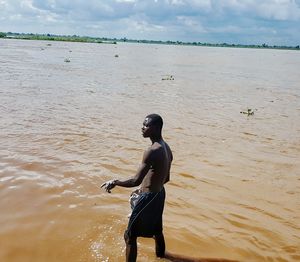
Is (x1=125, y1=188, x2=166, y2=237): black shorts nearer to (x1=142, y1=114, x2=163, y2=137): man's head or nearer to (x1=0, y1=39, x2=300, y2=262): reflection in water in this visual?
(x1=142, y1=114, x2=163, y2=137): man's head

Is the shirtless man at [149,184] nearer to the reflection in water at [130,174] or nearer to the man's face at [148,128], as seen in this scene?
the man's face at [148,128]

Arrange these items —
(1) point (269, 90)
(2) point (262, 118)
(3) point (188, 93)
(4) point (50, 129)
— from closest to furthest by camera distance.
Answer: (4) point (50, 129) → (2) point (262, 118) → (3) point (188, 93) → (1) point (269, 90)

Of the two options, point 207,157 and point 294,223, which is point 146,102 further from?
point 294,223

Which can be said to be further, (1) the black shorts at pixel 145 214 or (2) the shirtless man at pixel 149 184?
(1) the black shorts at pixel 145 214

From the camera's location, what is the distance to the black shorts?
15.7 ft

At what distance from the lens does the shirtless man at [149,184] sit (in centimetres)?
463

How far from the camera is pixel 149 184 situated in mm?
4762

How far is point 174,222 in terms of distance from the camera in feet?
23.1

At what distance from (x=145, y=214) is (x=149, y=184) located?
393 mm

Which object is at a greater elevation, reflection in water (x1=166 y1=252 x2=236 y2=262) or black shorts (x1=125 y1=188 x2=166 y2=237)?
black shorts (x1=125 y1=188 x2=166 y2=237)

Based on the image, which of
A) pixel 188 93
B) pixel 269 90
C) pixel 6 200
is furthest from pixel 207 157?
pixel 269 90

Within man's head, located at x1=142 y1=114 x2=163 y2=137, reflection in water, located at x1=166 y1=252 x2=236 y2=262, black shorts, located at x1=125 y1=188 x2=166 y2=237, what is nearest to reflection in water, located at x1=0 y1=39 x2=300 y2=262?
reflection in water, located at x1=166 y1=252 x2=236 y2=262

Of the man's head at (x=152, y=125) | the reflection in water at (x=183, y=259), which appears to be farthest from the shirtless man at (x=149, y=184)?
the reflection in water at (x=183, y=259)

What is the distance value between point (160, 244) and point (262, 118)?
12491 mm
